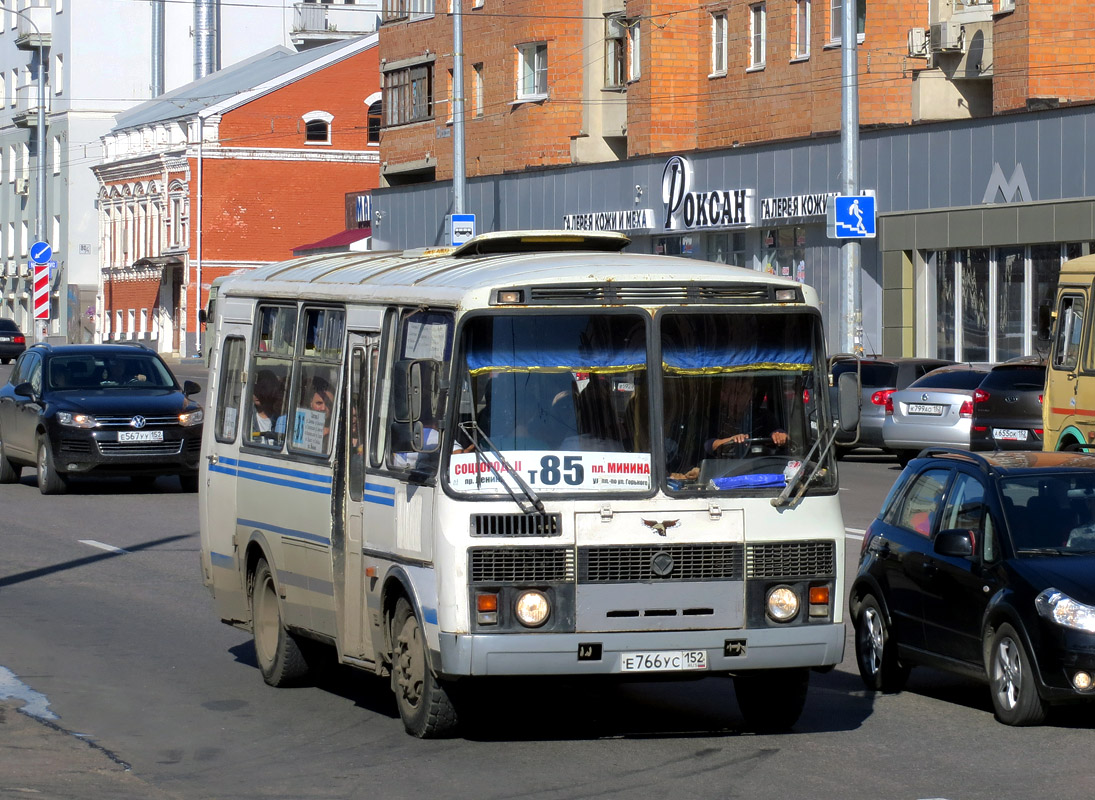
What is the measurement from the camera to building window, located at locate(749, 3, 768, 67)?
42.6 meters

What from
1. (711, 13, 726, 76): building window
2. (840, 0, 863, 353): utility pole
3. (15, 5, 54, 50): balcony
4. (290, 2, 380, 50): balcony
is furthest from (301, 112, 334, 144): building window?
(840, 0, 863, 353): utility pole

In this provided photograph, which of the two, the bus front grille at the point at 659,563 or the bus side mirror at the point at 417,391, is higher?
the bus side mirror at the point at 417,391

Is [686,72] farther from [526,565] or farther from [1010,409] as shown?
[526,565]

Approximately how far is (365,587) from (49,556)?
852cm

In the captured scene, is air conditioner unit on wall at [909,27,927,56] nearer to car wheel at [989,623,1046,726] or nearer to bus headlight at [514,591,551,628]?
car wheel at [989,623,1046,726]

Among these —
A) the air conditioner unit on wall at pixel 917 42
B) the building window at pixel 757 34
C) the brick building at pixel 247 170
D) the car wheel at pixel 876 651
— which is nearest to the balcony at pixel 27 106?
the brick building at pixel 247 170

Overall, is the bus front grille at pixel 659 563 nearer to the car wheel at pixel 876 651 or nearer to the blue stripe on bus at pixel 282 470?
the blue stripe on bus at pixel 282 470

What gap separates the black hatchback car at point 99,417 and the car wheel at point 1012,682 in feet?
44.8

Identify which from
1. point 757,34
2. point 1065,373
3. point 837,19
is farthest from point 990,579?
point 757,34

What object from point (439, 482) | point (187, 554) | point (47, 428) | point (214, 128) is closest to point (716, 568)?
point (439, 482)

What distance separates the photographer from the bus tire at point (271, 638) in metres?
10.6

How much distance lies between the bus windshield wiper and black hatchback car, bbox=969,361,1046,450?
15.7 m

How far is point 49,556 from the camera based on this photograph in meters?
17.2

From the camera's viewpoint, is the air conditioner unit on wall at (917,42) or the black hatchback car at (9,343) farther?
the black hatchback car at (9,343)
